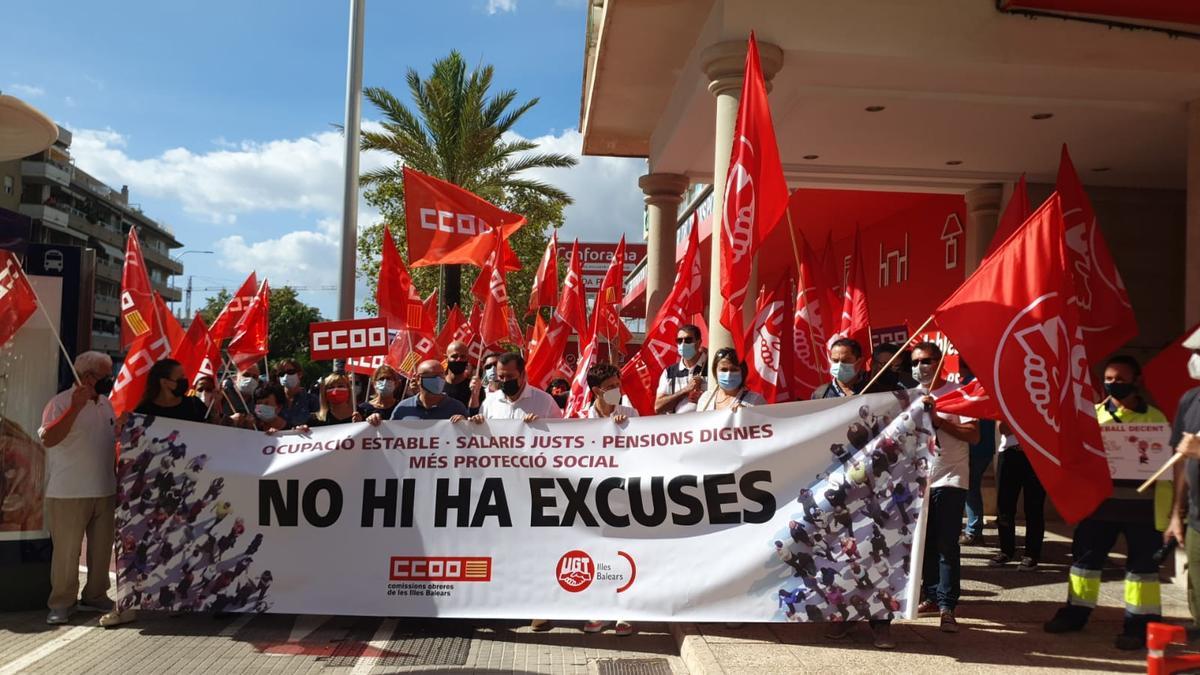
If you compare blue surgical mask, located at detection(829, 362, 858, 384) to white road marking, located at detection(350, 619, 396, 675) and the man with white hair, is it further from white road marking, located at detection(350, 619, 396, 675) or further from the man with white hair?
the man with white hair

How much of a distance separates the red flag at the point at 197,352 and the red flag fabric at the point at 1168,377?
878 centimetres

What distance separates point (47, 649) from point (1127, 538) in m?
6.42

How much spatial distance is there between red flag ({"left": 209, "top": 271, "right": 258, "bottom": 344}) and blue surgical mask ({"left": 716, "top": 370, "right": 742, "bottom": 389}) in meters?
8.13

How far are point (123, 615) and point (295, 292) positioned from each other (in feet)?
220

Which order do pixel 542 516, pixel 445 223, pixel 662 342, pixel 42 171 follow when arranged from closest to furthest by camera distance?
pixel 542 516 → pixel 662 342 → pixel 445 223 → pixel 42 171

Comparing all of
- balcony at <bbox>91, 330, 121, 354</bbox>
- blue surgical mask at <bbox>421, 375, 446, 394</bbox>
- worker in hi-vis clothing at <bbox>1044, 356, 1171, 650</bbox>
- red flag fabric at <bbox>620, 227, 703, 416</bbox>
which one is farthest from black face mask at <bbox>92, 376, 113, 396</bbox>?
balcony at <bbox>91, 330, 121, 354</bbox>

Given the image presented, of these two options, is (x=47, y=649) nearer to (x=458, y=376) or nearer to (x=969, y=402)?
(x=458, y=376)

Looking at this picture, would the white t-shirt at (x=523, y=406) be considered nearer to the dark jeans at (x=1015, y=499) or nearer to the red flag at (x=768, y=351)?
the red flag at (x=768, y=351)

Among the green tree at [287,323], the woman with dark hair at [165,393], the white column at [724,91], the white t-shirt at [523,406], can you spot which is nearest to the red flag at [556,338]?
the white column at [724,91]

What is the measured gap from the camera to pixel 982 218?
528 inches

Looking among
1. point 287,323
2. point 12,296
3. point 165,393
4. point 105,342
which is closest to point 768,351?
point 165,393

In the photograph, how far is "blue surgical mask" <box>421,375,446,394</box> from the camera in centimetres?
653

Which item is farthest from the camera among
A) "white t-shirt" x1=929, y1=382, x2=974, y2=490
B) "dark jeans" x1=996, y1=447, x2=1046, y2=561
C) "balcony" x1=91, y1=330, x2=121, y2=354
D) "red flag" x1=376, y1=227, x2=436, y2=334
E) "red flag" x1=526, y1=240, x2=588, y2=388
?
"balcony" x1=91, y1=330, x2=121, y2=354

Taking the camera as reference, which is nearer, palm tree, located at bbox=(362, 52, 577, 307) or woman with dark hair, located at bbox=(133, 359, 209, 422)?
woman with dark hair, located at bbox=(133, 359, 209, 422)
